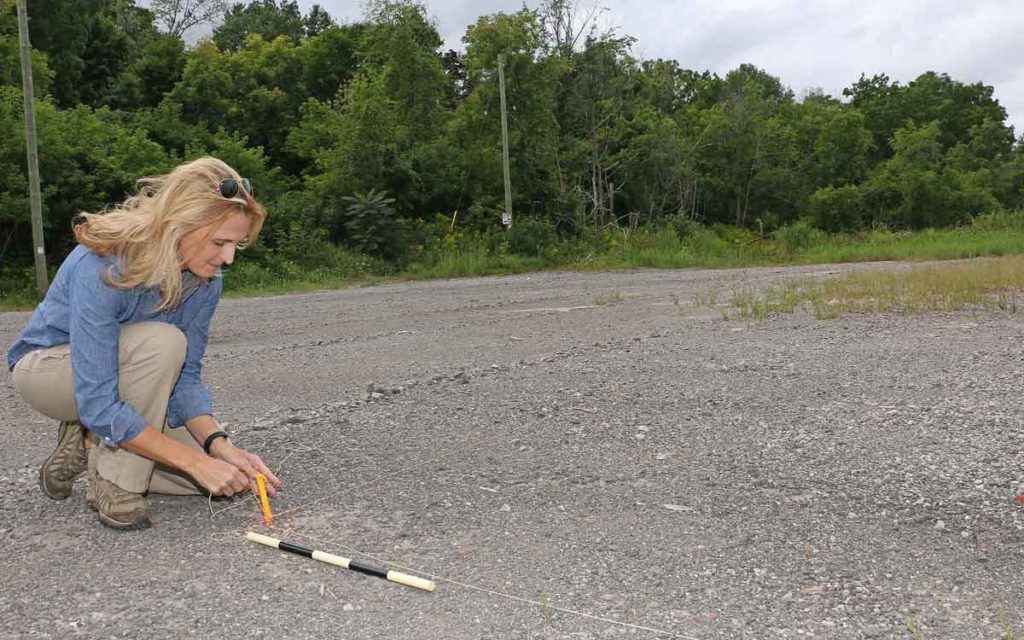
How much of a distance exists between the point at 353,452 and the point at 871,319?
6.35 metres

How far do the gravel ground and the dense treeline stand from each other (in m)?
16.1

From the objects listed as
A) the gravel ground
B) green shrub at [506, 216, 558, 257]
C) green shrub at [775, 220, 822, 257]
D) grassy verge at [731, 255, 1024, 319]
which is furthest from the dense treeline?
the gravel ground

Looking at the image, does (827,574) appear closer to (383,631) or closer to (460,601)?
(460,601)

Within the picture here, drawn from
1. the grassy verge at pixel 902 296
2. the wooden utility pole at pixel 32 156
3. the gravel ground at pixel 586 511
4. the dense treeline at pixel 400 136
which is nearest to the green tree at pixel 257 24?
the dense treeline at pixel 400 136

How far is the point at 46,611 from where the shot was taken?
2.33 meters

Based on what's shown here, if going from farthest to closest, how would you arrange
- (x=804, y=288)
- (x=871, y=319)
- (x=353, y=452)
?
(x=804, y=288), (x=871, y=319), (x=353, y=452)

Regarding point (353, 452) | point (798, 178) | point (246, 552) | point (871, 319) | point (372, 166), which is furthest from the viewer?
point (798, 178)

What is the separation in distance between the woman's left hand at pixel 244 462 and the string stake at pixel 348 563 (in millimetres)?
204

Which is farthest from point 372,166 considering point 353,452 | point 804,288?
point 353,452

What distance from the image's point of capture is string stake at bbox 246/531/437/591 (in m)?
2.44

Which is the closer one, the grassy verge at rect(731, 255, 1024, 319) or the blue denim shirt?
the blue denim shirt

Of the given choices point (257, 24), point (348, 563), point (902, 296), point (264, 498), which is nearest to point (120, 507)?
point (264, 498)

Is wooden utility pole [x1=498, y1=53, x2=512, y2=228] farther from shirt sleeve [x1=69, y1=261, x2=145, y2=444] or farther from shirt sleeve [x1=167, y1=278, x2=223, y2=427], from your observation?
shirt sleeve [x1=69, y1=261, x2=145, y2=444]

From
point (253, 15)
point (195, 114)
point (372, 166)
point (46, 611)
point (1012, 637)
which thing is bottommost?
point (46, 611)
